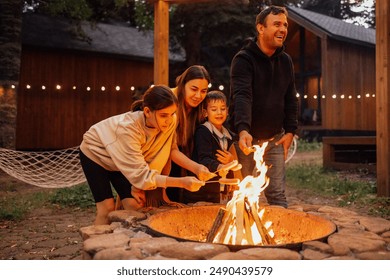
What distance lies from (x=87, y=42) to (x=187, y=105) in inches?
378

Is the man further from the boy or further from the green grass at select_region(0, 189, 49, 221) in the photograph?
the green grass at select_region(0, 189, 49, 221)

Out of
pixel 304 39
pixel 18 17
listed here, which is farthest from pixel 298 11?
pixel 18 17

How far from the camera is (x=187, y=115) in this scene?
3.21m

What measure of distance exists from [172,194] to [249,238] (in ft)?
3.19

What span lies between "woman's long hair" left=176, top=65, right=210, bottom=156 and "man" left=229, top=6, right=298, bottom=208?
274 mm

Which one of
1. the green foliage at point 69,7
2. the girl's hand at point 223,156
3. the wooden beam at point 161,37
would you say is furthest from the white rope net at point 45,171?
the green foliage at point 69,7

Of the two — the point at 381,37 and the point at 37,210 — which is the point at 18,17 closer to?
the point at 37,210

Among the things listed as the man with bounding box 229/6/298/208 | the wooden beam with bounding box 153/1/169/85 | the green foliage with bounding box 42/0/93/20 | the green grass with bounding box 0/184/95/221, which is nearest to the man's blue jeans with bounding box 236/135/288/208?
the man with bounding box 229/6/298/208

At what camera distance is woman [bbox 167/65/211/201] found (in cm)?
308

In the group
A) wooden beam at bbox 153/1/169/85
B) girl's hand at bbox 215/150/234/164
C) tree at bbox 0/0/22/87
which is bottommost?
girl's hand at bbox 215/150/234/164

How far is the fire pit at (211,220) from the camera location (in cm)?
248

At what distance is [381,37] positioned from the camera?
4805 mm

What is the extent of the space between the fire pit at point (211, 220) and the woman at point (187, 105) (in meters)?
0.49

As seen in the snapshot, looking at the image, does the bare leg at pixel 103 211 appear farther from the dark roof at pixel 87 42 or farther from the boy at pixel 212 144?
the dark roof at pixel 87 42
